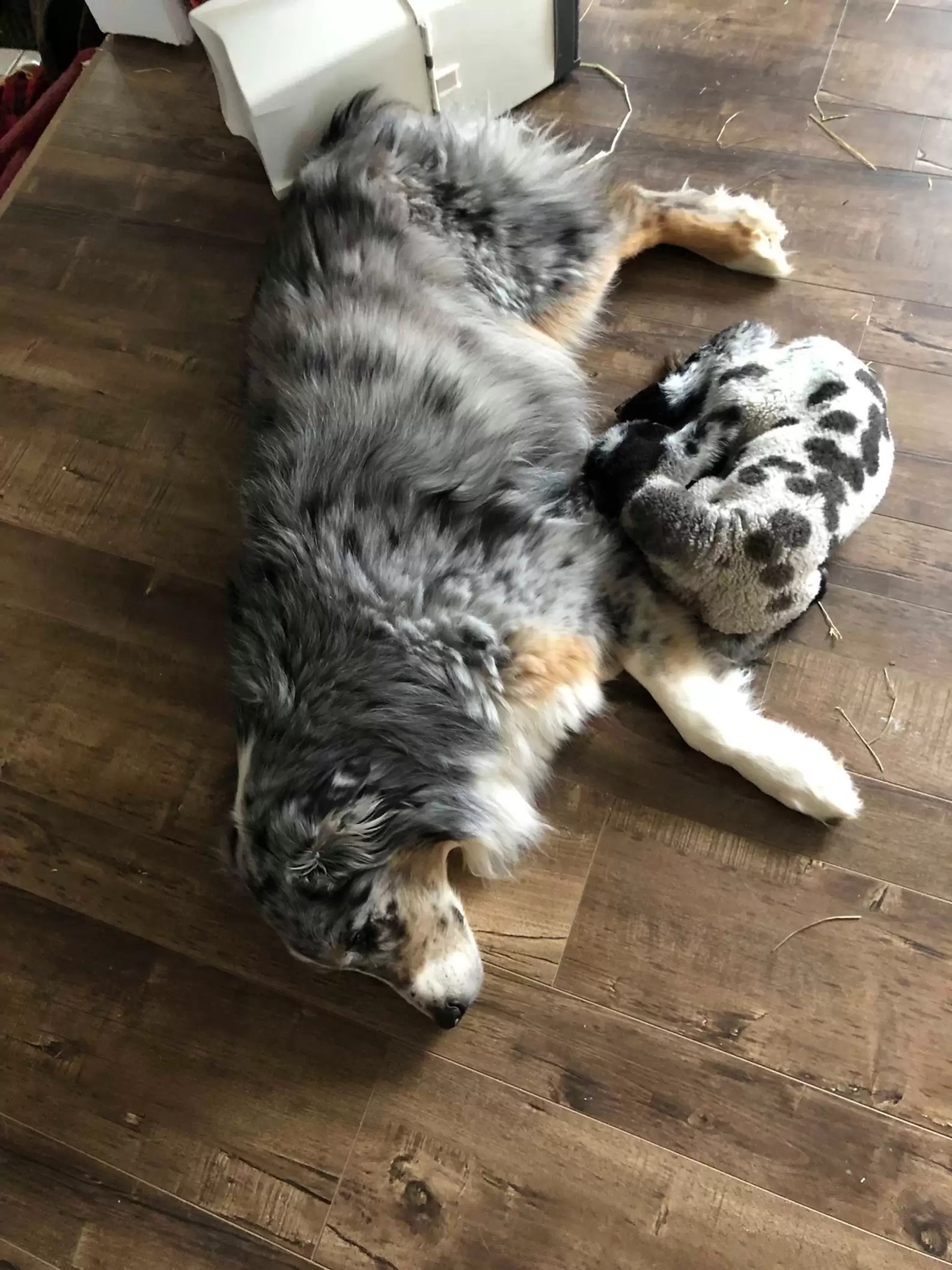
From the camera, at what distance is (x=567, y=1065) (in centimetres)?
162

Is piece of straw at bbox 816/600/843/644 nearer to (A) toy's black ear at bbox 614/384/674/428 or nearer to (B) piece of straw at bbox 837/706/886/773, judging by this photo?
(B) piece of straw at bbox 837/706/886/773

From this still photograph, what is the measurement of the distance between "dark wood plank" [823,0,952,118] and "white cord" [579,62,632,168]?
18.1 inches

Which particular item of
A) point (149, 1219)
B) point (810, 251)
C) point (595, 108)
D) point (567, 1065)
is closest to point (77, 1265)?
point (149, 1219)

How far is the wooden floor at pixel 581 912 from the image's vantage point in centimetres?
154

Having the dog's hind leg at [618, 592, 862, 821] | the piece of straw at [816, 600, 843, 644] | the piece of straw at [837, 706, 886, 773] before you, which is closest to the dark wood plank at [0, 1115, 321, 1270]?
the dog's hind leg at [618, 592, 862, 821]

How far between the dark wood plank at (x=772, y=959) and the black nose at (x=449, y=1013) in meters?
0.19

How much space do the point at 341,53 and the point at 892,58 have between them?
4.25 feet

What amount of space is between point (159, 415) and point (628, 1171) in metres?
1.87

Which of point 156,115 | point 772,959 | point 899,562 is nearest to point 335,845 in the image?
point 772,959

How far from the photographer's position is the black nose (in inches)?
62.5

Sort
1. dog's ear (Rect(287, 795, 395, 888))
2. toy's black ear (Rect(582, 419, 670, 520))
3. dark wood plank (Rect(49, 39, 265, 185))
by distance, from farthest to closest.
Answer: dark wood plank (Rect(49, 39, 265, 185)) → toy's black ear (Rect(582, 419, 670, 520)) → dog's ear (Rect(287, 795, 395, 888))

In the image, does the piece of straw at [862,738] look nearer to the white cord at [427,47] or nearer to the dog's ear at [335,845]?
the dog's ear at [335,845]

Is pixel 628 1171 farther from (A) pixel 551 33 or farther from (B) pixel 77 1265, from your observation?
(A) pixel 551 33

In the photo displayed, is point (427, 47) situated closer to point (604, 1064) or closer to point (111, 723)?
point (111, 723)
